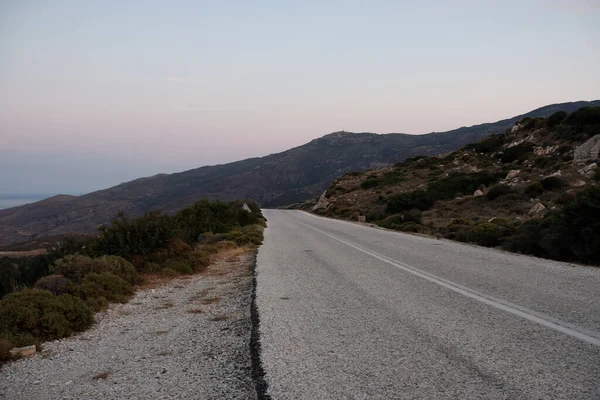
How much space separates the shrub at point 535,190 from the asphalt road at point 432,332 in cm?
1926

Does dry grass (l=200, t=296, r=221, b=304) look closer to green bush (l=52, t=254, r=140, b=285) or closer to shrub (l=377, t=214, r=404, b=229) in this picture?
green bush (l=52, t=254, r=140, b=285)

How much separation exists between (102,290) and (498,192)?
2744 centimetres

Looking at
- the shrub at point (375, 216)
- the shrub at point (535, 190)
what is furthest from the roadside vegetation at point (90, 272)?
the shrub at point (535, 190)

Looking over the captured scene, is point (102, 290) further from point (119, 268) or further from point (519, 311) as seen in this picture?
point (519, 311)

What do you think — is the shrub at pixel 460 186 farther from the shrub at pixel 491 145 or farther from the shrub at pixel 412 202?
the shrub at pixel 491 145

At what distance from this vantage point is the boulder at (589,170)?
28078mm

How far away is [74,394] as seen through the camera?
14.2 feet

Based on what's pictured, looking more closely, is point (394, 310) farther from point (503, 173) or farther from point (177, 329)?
point (503, 173)

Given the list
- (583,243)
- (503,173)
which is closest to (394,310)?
(583,243)

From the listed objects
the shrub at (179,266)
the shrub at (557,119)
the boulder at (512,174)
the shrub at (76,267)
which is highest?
the shrub at (557,119)

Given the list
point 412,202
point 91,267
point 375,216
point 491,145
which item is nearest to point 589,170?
point 412,202

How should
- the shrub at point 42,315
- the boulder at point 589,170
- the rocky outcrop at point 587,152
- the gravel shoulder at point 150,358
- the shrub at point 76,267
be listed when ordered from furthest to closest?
1. the rocky outcrop at point 587,152
2. the boulder at point 589,170
3. the shrub at point 76,267
4. the shrub at point 42,315
5. the gravel shoulder at point 150,358

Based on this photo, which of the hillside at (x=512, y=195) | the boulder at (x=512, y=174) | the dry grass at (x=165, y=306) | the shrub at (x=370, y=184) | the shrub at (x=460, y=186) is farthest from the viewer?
the shrub at (x=370, y=184)

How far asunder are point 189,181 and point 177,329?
175m
